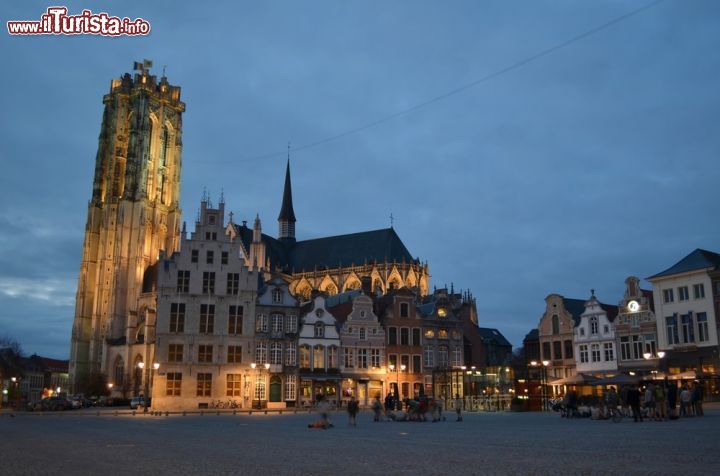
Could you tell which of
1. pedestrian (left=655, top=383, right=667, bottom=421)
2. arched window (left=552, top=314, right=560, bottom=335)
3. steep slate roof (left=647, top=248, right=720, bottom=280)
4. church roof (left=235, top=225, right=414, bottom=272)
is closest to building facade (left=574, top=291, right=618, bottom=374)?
arched window (left=552, top=314, right=560, bottom=335)

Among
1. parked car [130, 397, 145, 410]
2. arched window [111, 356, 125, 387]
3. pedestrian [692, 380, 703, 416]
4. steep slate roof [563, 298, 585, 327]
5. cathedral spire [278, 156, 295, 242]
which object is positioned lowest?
parked car [130, 397, 145, 410]

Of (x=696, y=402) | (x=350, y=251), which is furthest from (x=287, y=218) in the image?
(x=696, y=402)

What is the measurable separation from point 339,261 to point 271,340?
42.0m

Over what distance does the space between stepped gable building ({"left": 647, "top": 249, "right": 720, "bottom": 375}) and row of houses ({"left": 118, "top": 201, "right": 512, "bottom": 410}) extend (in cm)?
1515

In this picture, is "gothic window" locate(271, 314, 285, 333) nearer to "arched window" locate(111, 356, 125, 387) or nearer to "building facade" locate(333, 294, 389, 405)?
"building facade" locate(333, 294, 389, 405)

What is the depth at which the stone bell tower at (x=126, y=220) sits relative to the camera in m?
86.2

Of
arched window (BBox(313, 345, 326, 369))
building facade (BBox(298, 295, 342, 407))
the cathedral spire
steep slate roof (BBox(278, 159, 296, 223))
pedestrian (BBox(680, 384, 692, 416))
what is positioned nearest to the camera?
pedestrian (BBox(680, 384, 692, 416))

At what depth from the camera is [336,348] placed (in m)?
56.3

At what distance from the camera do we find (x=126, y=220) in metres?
92.8

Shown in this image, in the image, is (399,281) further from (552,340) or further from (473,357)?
(552,340)

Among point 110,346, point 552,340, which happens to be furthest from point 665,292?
point 110,346

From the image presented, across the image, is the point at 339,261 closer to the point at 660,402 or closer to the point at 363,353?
the point at 363,353

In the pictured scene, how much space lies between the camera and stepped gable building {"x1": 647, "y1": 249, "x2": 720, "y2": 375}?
151ft

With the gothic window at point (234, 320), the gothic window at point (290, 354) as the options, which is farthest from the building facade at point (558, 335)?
the gothic window at point (234, 320)
